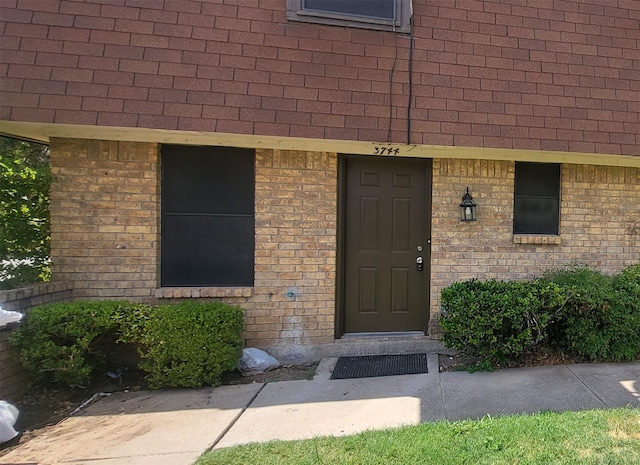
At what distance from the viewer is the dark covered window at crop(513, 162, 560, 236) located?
4945 millimetres

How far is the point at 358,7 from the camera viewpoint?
422 centimetres

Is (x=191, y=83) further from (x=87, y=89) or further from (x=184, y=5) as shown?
(x=87, y=89)

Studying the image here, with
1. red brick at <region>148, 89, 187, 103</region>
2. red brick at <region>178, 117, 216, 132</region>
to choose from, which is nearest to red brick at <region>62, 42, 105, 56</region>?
red brick at <region>148, 89, 187, 103</region>

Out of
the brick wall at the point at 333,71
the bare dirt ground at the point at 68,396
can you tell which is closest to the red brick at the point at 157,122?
the brick wall at the point at 333,71

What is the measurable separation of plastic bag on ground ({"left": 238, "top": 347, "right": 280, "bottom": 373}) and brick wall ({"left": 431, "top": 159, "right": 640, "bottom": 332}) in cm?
216

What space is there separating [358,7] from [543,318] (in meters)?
3.99

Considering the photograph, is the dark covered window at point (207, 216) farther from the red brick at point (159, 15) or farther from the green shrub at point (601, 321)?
the green shrub at point (601, 321)

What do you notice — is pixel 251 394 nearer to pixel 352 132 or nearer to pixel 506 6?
pixel 352 132

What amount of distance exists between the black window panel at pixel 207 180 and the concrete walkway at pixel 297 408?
6.78 feet

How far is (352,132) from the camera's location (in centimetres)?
402

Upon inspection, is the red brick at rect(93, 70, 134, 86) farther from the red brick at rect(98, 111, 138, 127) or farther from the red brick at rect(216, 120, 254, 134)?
the red brick at rect(216, 120, 254, 134)

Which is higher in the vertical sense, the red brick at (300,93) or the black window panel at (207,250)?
the red brick at (300,93)

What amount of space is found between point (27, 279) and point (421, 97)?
4758 mm

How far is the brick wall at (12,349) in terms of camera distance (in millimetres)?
3434
